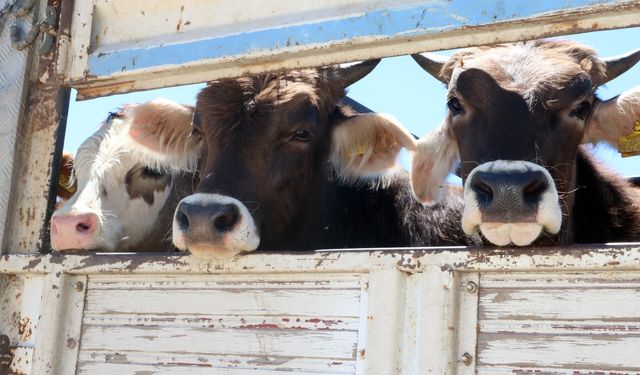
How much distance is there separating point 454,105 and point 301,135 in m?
0.79

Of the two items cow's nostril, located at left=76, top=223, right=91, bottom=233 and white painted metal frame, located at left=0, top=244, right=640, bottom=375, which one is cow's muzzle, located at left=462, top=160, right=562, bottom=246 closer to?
white painted metal frame, located at left=0, top=244, right=640, bottom=375

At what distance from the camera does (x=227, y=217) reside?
3.99 m

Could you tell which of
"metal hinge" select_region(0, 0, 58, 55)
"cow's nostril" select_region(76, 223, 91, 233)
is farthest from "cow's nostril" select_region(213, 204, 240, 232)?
"cow's nostril" select_region(76, 223, 91, 233)

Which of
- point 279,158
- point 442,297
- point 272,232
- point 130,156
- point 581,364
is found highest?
point 130,156

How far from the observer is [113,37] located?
3.74 m

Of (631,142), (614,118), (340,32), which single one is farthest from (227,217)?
(631,142)

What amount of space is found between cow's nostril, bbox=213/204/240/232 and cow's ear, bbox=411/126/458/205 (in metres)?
1.21

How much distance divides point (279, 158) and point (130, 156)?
1609 millimetres

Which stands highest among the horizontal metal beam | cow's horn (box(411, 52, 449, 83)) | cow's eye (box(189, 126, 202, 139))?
cow's horn (box(411, 52, 449, 83))

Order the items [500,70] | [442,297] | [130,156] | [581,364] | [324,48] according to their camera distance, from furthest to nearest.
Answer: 1. [130,156]
2. [500,70]
3. [324,48]
4. [442,297]
5. [581,364]

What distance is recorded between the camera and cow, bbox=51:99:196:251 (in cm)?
534

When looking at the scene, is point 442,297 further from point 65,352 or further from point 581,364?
point 65,352

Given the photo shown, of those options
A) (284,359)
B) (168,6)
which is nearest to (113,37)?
(168,6)

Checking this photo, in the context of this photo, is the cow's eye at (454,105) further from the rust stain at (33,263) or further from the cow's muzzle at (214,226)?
the rust stain at (33,263)
